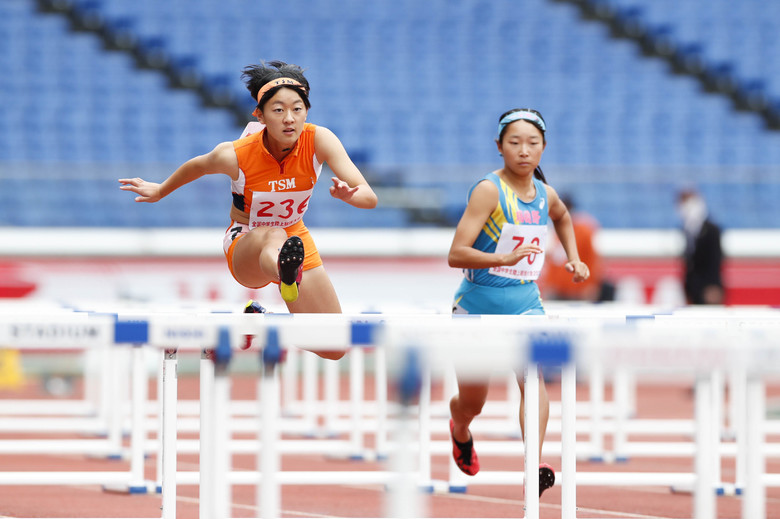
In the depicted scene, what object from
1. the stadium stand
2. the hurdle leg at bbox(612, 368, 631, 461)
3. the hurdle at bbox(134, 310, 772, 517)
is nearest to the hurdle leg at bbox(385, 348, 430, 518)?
the hurdle at bbox(134, 310, 772, 517)

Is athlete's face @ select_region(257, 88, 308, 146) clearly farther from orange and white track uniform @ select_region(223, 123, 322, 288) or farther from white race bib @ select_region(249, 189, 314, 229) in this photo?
white race bib @ select_region(249, 189, 314, 229)

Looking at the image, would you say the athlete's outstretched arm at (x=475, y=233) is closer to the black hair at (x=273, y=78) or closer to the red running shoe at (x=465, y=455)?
the black hair at (x=273, y=78)

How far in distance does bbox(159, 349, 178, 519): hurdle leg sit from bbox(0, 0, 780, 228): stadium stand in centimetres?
1054

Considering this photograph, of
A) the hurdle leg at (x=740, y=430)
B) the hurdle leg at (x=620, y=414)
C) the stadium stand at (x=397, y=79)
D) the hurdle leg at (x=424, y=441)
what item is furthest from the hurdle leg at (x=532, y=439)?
the stadium stand at (x=397, y=79)

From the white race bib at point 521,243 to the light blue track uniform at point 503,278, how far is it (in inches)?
0.7

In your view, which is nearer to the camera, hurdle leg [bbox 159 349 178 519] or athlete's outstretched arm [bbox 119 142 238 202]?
hurdle leg [bbox 159 349 178 519]

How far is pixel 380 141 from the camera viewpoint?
16266mm

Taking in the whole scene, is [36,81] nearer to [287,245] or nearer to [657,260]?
[657,260]

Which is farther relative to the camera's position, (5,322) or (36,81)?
(36,81)

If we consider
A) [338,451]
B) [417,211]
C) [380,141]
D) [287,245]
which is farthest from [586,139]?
[287,245]

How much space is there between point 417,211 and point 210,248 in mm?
2249

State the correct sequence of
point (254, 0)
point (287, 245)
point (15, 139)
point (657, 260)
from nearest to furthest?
point (287, 245) < point (657, 260) < point (15, 139) < point (254, 0)

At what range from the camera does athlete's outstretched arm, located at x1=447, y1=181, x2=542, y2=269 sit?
489 cm

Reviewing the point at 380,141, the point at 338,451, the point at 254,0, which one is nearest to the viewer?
the point at 338,451
